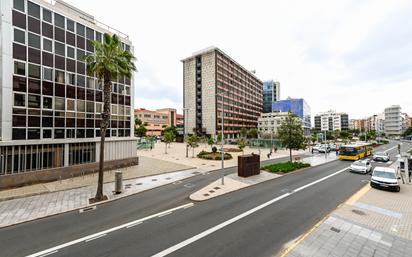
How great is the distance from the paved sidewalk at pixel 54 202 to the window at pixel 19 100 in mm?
8923

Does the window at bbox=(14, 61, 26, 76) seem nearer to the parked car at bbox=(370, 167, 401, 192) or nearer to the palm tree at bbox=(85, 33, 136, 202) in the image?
the palm tree at bbox=(85, 33, 136, 202)

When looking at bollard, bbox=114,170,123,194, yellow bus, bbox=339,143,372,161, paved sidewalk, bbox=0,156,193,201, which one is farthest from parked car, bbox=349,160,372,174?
bollard, bbox=114,170,123,194

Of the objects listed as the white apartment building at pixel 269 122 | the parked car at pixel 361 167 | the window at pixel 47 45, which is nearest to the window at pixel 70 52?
the window at pixel 47 45

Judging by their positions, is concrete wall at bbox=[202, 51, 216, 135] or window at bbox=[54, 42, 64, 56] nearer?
window at bbox=[54, 42, 64, 56]

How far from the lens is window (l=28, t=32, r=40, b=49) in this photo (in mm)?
17734

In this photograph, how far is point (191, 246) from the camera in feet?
26.2

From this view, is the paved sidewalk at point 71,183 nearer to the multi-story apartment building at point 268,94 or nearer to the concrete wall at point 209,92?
the concrete wall at point 209,92

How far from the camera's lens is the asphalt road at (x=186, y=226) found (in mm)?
7887

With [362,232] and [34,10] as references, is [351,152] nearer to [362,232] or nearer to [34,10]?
[362,232]

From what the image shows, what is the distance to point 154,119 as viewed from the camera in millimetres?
111375

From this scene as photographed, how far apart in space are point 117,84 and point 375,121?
210678 millimetres

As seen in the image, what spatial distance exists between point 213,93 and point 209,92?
Answer: 2.32m

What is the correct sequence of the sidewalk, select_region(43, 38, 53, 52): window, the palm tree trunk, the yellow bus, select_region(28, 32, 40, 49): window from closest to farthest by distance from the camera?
the sidewalk → the palm tree trunk → select_region(28, 32, 40, 49): window → select_region(43, 38, 53, 52): window → the yellow bus

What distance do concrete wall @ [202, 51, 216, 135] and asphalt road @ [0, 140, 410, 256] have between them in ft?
213
